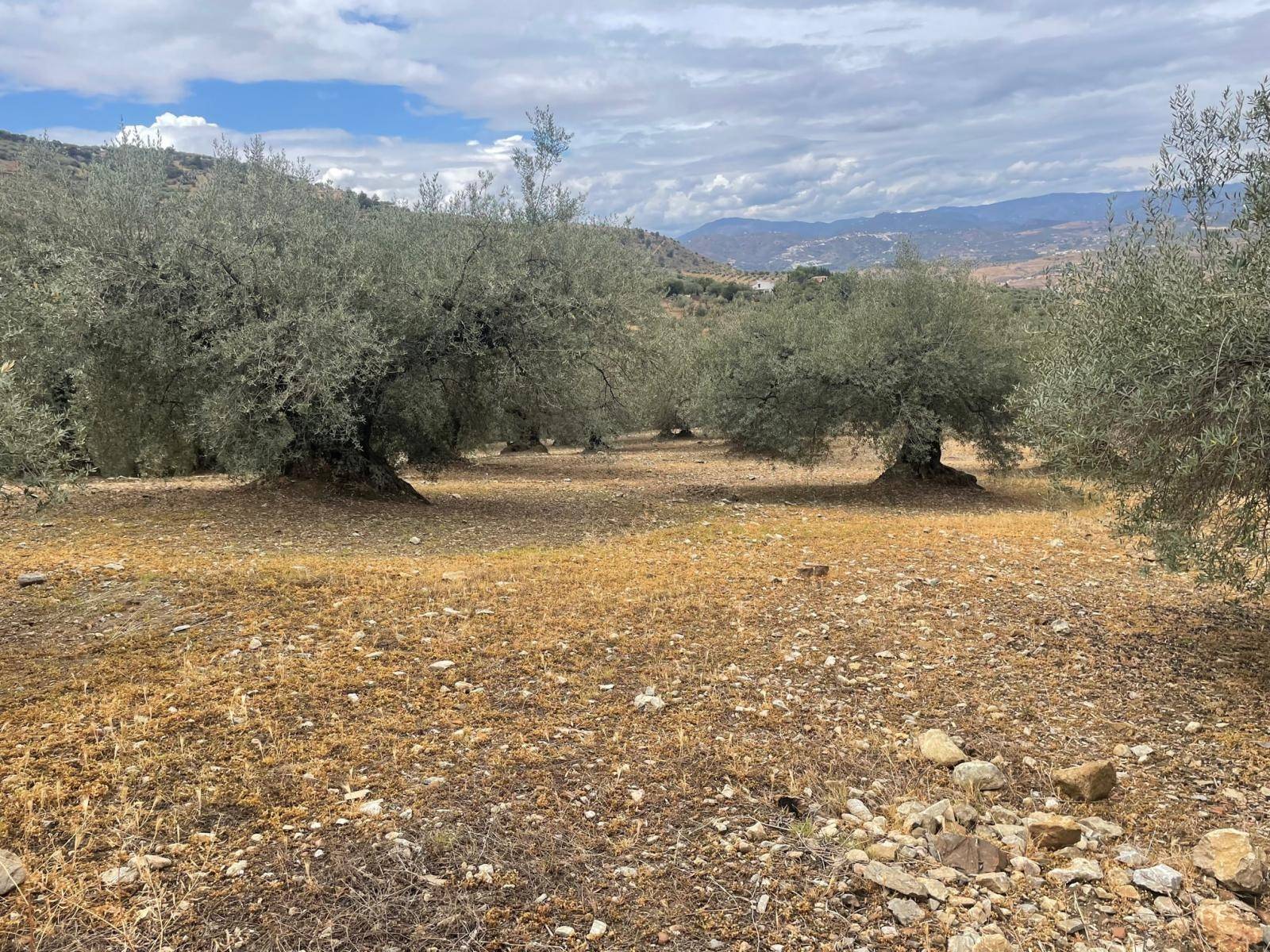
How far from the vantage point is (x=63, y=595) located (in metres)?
7.96

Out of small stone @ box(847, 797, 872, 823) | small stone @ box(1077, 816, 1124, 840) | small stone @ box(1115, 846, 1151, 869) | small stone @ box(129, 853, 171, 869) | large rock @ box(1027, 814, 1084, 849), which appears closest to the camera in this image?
small stone @ box(129, 853, 171, 869)

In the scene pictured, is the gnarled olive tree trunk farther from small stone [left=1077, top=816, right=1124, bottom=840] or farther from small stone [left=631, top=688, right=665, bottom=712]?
small stone [left=1077, top=816, right=1124, bottom=840]

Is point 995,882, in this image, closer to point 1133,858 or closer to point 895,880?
point 895,880

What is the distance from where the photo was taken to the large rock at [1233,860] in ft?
12.0

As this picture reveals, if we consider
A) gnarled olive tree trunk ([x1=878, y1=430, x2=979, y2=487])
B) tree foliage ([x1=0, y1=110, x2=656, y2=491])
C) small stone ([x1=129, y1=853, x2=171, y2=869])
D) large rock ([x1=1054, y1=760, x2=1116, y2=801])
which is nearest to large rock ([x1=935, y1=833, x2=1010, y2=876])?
large rock ([x1=1054, y1=760, x2=1116, y2=801])

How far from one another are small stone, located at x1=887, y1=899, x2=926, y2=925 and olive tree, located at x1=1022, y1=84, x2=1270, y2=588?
3.67m

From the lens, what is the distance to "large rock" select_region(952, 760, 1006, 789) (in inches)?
189

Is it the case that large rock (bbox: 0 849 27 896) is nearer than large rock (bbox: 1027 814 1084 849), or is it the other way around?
large rock (bbox: 0 849 27 896)

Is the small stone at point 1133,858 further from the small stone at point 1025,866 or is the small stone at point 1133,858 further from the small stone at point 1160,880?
the small stone at point 1025,866

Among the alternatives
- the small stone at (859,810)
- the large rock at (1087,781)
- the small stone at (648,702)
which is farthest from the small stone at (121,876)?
the large rock at (1087,781)

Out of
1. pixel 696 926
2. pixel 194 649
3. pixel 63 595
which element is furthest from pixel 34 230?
pixel 696 926

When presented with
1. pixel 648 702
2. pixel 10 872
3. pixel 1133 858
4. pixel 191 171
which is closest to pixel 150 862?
pixel 10 872

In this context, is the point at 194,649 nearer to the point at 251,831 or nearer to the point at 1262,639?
the point at 251,831

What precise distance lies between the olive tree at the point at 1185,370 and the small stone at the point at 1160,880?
2799 millimetres
